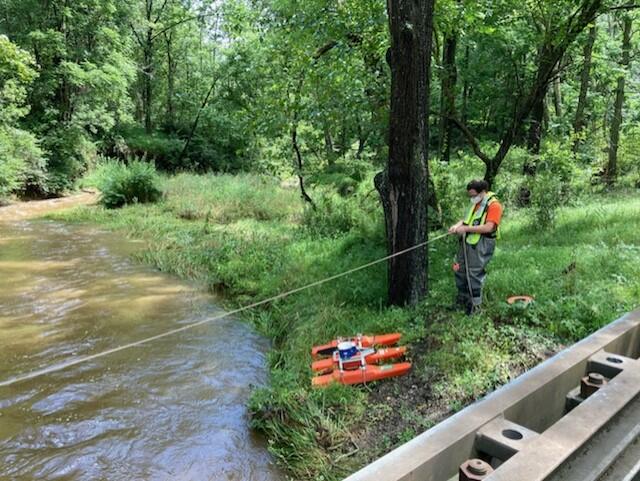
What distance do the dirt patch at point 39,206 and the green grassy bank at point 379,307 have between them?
6545 mm

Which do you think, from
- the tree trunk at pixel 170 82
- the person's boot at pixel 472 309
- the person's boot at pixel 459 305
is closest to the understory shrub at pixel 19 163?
the tree trunk at pixel 170 82

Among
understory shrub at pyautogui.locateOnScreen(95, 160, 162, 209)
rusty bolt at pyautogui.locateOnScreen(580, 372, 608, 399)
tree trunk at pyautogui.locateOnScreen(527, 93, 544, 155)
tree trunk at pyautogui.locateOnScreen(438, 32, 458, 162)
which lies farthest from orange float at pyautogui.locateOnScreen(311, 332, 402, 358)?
understory shrub at pyautogui.locateOnScreen(95, 160, 162, 209)

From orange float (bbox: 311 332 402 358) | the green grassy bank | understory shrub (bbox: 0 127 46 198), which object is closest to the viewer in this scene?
the green grassy bank

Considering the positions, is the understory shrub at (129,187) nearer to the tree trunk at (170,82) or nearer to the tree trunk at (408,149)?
the tree trunk at (170,82)

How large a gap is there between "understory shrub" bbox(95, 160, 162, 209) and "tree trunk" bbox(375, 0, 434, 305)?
41.2 feet

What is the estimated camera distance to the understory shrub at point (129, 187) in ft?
53.6

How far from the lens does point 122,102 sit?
75.5ft

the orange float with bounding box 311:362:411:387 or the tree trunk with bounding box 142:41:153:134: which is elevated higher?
the tree trunk with bounding box 142:41:153:134

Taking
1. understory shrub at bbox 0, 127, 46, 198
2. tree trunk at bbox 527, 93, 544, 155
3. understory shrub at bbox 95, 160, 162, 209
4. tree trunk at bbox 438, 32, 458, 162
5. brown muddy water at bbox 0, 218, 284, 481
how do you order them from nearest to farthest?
brown muddy water at bbox 0, 218, 284, 481, tree trunk at bbox 438, 32, 458, 162, tree trunk at bbox 527, 93, 544, 155, understory shrub at bbox 0, 127, 46, 198, understory shrub at bbox 95, 160, 162, 209

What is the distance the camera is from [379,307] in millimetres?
6211

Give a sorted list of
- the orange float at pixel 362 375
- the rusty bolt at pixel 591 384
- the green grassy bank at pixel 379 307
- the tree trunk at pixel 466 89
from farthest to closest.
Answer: the tree trunk at pixel 466 89 → the orange float at pixel 362 375 → the green grassy bank at pixel 379 307 → the rusty bolt at pixel 591 384

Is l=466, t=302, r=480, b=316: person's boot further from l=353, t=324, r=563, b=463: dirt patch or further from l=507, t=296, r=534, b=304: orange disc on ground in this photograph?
l=353, t=324, r=563, b=463: dirt patch

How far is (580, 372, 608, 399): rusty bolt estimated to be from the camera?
7.14ft

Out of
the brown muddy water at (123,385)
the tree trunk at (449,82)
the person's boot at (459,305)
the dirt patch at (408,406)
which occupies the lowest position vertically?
the brown muddy water at (123,385)
